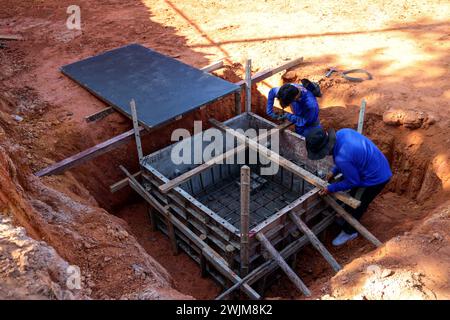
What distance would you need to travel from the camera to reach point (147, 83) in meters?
7.14

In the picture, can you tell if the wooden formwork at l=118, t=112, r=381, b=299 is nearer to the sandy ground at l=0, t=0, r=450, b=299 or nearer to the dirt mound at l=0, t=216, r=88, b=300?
the sandy ground at l=0, t=0, r=450, b=299

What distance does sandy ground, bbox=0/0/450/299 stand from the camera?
4.18 m

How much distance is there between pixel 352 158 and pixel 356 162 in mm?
100

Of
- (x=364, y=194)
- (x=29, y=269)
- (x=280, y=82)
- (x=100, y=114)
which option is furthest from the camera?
(x=280, y=82)

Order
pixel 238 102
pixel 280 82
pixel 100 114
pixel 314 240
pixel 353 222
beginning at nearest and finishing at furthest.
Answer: pixel 314 240 → pixel 353 222 → pixel 100 114 → pixel 238 102 → pixel 280 82

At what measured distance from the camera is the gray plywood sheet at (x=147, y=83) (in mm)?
6363

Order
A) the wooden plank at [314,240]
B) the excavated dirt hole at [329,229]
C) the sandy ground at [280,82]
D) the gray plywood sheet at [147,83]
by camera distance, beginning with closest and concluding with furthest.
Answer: the sandy ground at [280,82] → the wooden plank at [314,240] → the excavated dirt hole at [329,229] → the gray plywood sheet at [147,83]

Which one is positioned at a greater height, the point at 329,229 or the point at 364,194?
the point at 364,194

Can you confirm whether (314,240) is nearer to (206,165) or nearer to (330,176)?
(330,176)

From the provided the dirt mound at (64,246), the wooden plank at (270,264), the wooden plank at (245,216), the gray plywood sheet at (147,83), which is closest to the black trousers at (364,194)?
the wooden plank at (270,264)

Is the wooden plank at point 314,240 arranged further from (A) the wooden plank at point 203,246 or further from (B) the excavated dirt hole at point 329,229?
(A) the wooden plank at point 203,246

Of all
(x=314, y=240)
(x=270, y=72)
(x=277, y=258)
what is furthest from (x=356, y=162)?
(x=270, y=72)

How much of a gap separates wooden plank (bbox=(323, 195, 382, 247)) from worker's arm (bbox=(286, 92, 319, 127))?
53.3 inches

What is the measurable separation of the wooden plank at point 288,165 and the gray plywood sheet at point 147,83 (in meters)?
0.67
